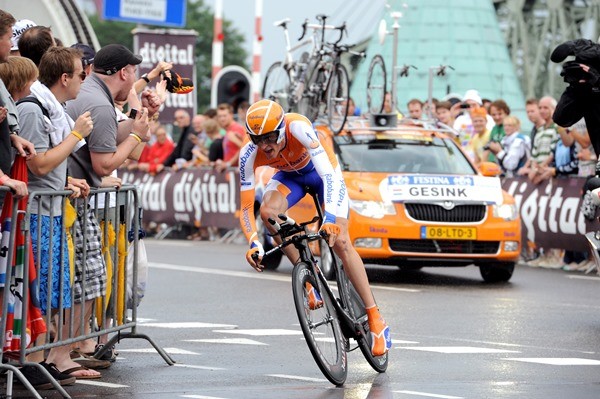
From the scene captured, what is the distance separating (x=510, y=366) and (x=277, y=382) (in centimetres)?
172

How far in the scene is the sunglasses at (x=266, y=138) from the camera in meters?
9.67

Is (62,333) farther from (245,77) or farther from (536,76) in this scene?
(536,76)

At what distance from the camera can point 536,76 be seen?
8144cm

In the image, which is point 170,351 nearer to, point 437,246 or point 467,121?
point 437,246

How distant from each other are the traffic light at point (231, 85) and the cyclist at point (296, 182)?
2279 cm

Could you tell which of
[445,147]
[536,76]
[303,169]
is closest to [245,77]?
[445,147]

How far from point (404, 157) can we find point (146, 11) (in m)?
16.1

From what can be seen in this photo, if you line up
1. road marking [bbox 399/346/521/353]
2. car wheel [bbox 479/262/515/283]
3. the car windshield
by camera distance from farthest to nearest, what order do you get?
the car windshield
car wheel [bbox 479/262/515/283]
road marking [bbox 399/346/521/353]

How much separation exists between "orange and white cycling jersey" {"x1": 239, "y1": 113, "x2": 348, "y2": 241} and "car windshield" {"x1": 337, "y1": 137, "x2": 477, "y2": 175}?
7540mm

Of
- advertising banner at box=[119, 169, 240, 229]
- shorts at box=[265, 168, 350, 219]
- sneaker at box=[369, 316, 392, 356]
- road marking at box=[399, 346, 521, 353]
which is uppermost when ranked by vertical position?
shorts at box=[265, 168, 350, 219]

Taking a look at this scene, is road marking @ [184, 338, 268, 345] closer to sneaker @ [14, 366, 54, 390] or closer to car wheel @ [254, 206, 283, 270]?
sneaker @ [14, 366, 54, 390]

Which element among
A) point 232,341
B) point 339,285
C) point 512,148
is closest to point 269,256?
point 512,148

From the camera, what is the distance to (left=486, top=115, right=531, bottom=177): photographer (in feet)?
71.1

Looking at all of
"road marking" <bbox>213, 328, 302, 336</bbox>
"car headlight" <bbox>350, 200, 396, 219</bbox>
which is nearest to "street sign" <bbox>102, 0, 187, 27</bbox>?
"car headlight" <bbox>350, 200, 396, 219</bbox>
